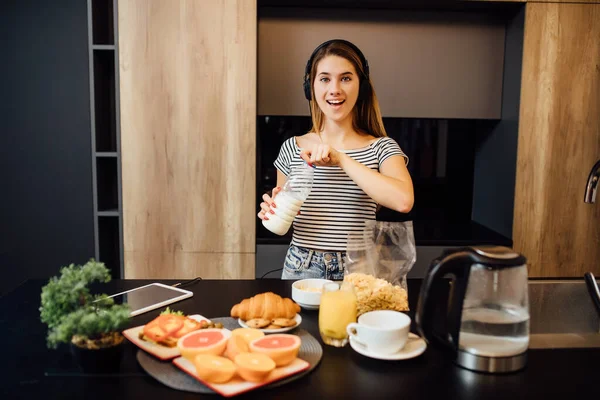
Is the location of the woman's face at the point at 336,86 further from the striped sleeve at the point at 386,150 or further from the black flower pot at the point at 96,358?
the black flower pot at the point at 96,358

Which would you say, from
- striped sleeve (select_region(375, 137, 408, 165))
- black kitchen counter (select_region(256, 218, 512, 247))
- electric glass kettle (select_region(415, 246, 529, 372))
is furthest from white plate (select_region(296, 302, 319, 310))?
black kitchen counter (select_region(256, 218, 512, 247))

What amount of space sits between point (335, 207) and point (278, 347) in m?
0.91

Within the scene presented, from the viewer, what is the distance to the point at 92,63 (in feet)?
8.18

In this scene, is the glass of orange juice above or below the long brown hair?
below

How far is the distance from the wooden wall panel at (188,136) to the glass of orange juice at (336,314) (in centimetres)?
148

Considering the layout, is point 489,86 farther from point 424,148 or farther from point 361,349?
point 361,349

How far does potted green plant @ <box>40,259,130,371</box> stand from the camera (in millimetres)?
964

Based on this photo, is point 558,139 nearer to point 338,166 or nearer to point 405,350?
point 338,166

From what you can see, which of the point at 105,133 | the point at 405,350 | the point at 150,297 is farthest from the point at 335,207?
the point at 105,133

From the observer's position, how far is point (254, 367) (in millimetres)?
926

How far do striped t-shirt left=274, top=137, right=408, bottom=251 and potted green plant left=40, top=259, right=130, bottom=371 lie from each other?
92cm

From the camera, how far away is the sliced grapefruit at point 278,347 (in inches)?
38.7

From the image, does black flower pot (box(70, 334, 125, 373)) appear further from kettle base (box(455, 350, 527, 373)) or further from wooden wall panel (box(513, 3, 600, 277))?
wooden wall panel (box(513, 3, 600, 277))

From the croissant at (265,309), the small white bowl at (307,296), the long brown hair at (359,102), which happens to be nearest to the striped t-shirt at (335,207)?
the long brown hair at (359,102)
